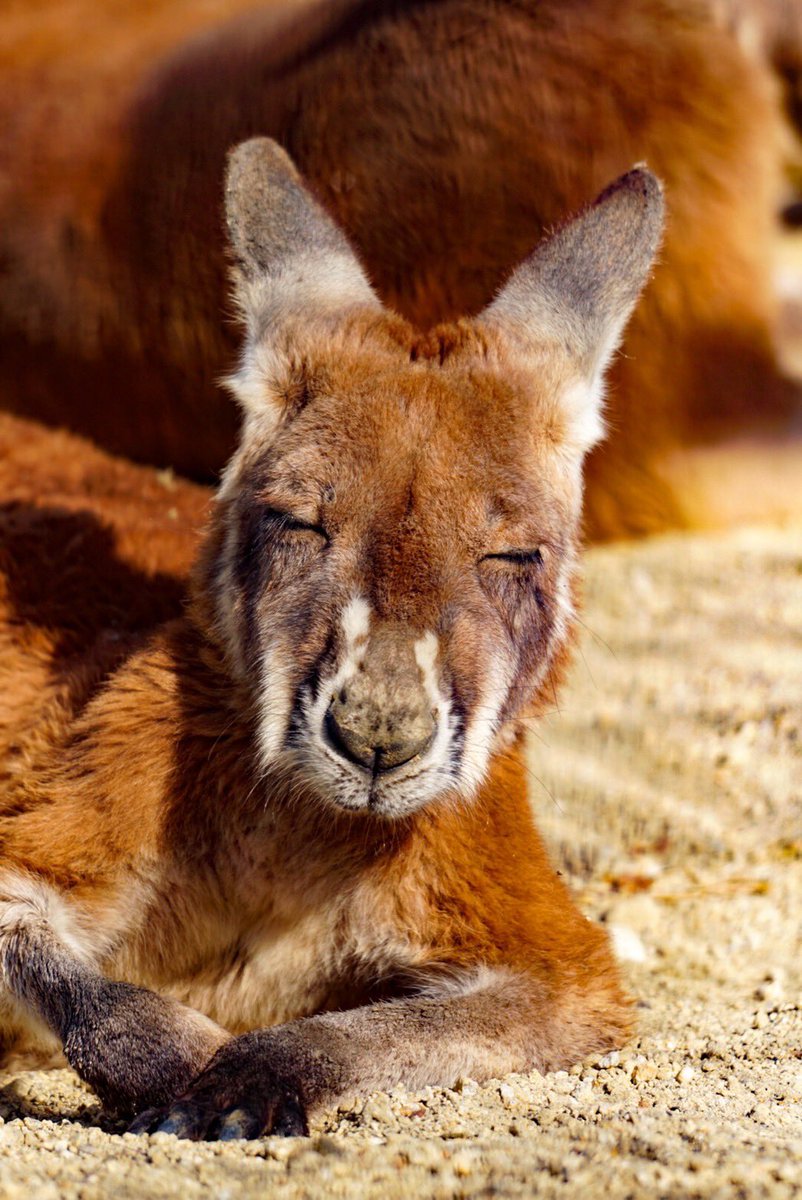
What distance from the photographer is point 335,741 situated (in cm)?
292

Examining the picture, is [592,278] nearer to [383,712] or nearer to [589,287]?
[589,287]

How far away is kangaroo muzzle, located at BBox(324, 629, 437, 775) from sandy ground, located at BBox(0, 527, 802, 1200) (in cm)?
67

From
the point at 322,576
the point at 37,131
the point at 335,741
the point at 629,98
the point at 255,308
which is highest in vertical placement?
the point at 629,98

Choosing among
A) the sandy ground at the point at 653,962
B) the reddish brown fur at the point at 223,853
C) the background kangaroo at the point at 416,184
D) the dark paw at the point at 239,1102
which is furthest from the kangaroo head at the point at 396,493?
the background kangaroo at the point at 416,184

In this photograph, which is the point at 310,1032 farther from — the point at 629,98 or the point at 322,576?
the point at 629,98

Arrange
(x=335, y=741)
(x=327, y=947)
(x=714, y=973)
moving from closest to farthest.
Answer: (x=335, y=741) → (x=327, y=947) → (x=714, y=973)

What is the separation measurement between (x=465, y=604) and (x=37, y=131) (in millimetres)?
4390

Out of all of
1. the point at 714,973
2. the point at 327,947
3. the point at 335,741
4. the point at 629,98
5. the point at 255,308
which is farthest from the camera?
the point at 629,98

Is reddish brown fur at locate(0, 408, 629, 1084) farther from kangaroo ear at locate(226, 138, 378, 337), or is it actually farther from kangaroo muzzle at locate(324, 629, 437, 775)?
kangaroo ear at locate(226, 138, 378, 337)

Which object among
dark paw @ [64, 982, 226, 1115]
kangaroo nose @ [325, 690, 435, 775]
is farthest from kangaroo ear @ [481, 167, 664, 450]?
dark paw @ [64, 982, 226, 1115]

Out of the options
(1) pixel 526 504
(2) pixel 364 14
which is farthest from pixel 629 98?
(1) pixel 526 504

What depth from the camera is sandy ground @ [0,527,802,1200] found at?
97.7 inches

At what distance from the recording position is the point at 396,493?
3.16 m

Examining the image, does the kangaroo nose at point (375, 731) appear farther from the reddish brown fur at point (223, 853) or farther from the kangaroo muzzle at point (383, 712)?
the reddish brown fur at point (223, 853)
